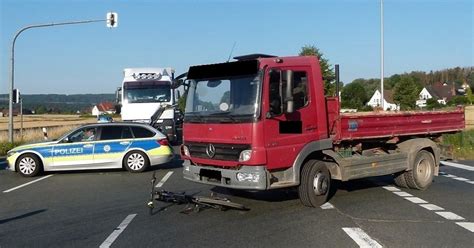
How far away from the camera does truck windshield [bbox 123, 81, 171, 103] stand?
23.5 m

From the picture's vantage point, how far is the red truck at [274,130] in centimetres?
799

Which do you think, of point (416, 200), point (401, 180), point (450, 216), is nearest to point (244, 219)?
point (450, 216)

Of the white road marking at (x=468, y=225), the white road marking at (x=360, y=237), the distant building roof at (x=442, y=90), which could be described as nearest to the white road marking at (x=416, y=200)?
the white road marking at (x=468, y=225)

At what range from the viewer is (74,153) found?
14156mm

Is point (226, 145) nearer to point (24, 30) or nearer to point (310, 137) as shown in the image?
point (310, 137)

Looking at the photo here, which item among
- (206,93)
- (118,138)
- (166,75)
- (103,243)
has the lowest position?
(103,243)

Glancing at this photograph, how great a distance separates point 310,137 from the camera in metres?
8.73

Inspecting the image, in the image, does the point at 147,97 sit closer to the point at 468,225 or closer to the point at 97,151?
the point at 97,151

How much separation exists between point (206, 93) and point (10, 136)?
58.4 ft

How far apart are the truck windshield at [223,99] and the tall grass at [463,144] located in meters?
13.4

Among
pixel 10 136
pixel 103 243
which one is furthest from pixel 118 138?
pixel 10 136

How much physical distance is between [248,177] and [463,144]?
16089 mm

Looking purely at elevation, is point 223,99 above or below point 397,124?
above

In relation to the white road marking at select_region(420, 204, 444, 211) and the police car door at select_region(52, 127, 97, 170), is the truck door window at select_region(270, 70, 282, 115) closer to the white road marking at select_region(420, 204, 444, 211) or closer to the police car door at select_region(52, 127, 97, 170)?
the white road marking at select_region(420, 204, 444, 211)
